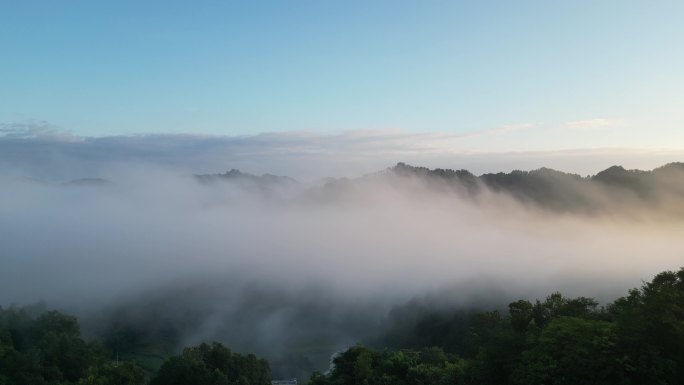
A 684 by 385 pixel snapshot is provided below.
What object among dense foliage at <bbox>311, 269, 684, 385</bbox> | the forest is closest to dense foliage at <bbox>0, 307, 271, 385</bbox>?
the forest

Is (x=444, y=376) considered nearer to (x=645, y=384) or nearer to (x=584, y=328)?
(x=584, y=328)

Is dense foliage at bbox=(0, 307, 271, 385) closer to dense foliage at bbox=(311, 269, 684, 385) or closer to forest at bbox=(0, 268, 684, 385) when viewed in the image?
forest at bbox=(0, 268, 684, 385)

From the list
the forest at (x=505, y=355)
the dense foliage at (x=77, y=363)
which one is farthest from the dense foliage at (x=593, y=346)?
the dense foliage at (x=77, y=363)

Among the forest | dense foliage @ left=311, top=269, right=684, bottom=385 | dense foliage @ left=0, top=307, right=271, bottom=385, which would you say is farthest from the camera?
dense foliage @ left=0, top=307, right=271, bottom=385

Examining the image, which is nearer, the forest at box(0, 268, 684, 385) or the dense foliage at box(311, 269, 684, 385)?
the dense foliage at box(311, 269, 684, 385)

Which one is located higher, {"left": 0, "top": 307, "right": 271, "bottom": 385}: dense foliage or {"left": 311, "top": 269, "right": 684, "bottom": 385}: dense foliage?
{"left": 311, "top": 269, "right": 684, "bottom": 385}: dense foliage

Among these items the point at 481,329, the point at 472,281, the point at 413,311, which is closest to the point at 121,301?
the point at 413,311

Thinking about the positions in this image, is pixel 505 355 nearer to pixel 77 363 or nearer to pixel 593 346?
pixel 593 346

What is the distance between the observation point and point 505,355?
4494 centimetres

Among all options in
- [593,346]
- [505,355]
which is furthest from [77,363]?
[593,346]

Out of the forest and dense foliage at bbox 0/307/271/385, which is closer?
the forest

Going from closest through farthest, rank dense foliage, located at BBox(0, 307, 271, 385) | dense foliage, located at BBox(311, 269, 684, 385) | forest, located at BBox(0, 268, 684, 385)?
dense foliage, located at BBox(311, 269, 684, 385) → forest, located at BBox(0, 268, 684, 385) → dense foliage, located at BBox(0, 307, 271, 385)

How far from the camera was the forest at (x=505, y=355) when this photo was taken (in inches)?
1389

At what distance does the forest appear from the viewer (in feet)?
116
